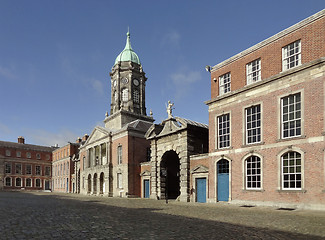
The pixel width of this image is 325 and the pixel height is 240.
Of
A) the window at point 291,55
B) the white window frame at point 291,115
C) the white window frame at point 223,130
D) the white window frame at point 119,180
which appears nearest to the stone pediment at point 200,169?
the white window frame at point 223,130

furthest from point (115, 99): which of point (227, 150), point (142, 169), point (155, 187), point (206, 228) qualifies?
point (206, 228)

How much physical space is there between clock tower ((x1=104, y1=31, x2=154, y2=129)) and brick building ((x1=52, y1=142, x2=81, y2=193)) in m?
16.5

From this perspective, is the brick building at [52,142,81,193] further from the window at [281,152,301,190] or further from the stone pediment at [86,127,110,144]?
the window at [281,152,301,190]

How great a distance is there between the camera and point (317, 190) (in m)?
17.3

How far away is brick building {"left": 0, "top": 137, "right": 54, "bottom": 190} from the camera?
72250 mm

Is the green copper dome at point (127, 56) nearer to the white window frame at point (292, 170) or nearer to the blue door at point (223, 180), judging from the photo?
the blue door at point (223, 180)

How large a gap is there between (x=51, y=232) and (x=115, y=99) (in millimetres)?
42488

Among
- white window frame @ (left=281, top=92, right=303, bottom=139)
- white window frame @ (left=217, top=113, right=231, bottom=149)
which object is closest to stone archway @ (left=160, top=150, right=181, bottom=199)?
white window frame @ (left=217, top=113, right=231, bottom=149)

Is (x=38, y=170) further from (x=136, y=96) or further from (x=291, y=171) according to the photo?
(x=291, y=171)

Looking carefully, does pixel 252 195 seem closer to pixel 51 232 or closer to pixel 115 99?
pixel 51 232

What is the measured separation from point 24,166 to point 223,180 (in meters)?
65.2

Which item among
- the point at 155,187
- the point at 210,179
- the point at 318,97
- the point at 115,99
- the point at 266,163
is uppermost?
the point at 115,99

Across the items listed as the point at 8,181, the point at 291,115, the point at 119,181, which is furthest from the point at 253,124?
the point at 8,181

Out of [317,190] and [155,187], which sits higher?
[317,190]
